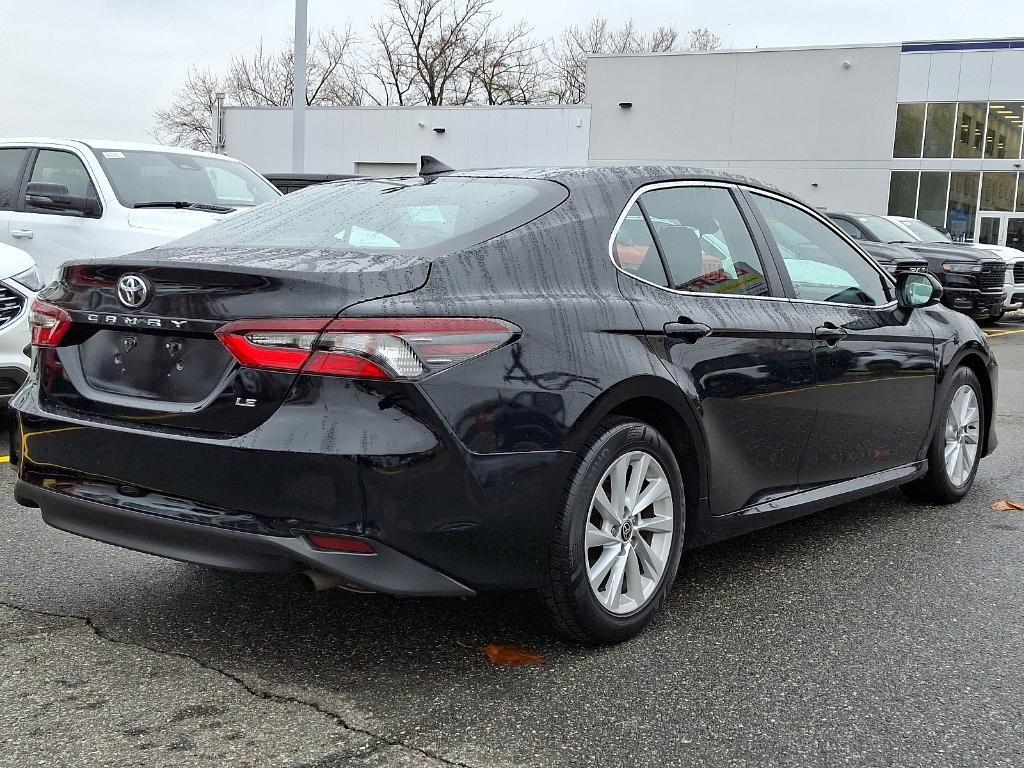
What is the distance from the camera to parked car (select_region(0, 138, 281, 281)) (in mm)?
8500

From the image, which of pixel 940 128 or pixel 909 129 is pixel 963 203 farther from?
pixel 909 129

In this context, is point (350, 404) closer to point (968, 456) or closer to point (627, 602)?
point (627, 602)

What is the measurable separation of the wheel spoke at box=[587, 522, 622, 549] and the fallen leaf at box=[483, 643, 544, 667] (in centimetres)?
38

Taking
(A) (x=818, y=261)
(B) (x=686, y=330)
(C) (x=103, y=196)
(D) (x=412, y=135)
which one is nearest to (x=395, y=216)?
(B) (x=686, y=330)

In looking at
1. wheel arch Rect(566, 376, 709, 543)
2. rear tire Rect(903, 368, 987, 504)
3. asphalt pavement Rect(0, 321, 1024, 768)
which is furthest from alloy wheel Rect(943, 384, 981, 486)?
wheel arch Rect(566, 376, 709, 543)

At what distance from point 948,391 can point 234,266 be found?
361cm

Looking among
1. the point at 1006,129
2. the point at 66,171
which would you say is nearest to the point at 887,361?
the point at 66,171

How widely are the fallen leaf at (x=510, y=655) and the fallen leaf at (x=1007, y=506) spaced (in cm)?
314

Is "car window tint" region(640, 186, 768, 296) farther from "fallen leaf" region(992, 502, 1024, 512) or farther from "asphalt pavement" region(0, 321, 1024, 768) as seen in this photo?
"fallen leaf" region(992, 502, 1024, 512)

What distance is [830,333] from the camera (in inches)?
174

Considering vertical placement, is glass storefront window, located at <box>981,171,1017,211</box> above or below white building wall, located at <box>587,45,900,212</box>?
below

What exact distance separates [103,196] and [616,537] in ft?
21.3

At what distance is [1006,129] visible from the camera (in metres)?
→ 37.2

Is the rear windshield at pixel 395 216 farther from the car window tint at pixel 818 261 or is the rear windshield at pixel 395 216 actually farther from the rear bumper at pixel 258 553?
the car window tint at pixel 818 261
